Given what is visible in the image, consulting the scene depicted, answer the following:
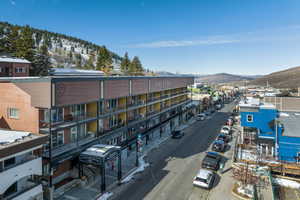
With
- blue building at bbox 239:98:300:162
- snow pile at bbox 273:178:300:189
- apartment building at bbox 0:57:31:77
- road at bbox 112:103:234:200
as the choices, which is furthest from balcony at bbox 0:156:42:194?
apartment building at bbox 0:57:31:77

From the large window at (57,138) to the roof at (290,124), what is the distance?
A: 25.1m

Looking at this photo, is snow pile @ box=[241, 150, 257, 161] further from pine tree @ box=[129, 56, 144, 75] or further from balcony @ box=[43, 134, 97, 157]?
pine tree @ box=[129, 56, 144, 75]

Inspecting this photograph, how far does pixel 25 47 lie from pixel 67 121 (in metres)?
39.2

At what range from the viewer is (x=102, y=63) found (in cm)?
6278

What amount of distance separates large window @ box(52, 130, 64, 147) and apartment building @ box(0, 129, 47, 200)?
10.1 ft

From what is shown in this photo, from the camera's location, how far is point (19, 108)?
18.0 metres

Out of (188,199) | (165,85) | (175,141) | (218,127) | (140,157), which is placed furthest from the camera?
(218,127)

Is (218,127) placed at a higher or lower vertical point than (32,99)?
lower

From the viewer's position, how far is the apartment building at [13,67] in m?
43.5

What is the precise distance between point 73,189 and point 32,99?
906cm

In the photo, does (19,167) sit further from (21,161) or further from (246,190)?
(246,190)

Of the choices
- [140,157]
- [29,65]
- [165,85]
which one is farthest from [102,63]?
[140,157]

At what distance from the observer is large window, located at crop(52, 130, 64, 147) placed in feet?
60.8

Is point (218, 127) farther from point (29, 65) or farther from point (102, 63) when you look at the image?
point (29, 65)
